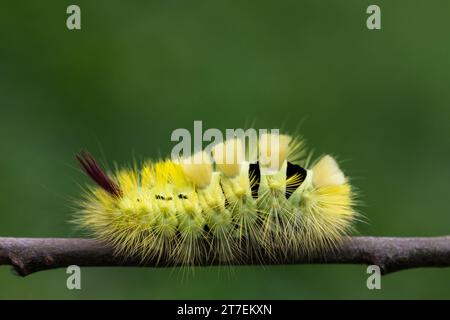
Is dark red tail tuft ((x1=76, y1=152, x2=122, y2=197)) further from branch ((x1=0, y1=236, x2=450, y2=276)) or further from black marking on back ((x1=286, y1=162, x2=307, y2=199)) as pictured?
black marking on back ((x1=286, y1=162, x2=307, y2=199))

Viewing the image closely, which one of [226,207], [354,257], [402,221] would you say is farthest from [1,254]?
[402,221]

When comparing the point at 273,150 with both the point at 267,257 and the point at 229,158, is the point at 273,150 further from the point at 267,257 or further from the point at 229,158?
the point at 267,257

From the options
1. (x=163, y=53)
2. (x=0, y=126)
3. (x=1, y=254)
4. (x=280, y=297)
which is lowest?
(x=280, y=297)

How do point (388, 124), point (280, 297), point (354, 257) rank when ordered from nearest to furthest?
point (354, 257), point (280, 297), point (388, 124)

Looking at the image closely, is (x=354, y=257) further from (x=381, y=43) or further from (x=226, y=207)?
(x=381, y=43)

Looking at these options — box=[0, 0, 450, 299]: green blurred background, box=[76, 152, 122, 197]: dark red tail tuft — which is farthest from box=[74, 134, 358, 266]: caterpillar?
box=[0, 0, 450, 299]: green blurred background

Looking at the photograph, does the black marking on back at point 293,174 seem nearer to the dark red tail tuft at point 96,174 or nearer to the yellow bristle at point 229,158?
the yellow bristle at point 229,158

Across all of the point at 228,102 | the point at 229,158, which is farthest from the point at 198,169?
the point at 228,102
